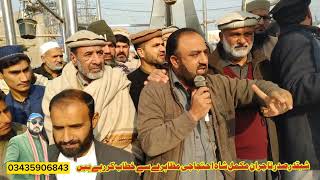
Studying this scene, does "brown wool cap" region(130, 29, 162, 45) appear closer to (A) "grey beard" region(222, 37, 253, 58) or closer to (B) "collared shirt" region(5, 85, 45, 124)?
(A) "grey beard" region(222, 37, 253, 58)

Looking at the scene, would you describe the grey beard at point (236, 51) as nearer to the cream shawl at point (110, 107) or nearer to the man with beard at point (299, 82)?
the man with beard at point (299, 82)

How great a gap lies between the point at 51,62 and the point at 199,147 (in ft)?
12.0

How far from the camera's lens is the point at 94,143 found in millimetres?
2020

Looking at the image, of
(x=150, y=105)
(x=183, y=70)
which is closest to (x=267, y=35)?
(x=183, y=70)

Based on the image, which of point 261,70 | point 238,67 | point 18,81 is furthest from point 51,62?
point 261,70

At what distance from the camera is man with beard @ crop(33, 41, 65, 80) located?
5094mm

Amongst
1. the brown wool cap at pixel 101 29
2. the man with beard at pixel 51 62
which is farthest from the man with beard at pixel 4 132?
the man with beard at pixel 51 62

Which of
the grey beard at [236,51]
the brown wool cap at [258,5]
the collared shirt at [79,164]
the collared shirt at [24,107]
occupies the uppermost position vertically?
the brown wool cap at [258,5]

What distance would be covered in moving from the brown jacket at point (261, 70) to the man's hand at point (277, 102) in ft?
1.64

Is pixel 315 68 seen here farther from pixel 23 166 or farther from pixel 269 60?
pixel 23 166

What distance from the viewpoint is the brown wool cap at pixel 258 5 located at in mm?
3731

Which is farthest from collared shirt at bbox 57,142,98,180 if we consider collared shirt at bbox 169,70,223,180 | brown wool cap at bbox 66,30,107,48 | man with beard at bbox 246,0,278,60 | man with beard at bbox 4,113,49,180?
man with beard at bbox 246,0,278,60

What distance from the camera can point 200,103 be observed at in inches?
73.6

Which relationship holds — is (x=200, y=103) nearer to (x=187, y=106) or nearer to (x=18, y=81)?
(x=187, y=106)
